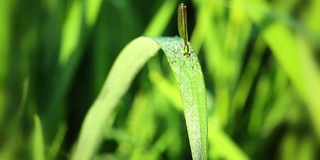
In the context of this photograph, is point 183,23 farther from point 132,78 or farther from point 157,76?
point 157,76

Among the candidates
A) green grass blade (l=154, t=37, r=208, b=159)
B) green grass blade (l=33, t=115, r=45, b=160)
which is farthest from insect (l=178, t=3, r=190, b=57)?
green grass blade (l=33, t=115, r=45, b=160)

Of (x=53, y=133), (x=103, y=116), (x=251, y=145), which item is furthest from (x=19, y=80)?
(x=251, y=145)

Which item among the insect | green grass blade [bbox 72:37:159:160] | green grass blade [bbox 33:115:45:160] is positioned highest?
the insect

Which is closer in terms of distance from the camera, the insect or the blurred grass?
the insect

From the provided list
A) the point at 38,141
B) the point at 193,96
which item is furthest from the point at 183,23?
the point at 38,141

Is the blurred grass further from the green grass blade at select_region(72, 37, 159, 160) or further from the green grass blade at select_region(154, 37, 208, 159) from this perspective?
the green grass blade at select_region(154, 37, 208, 159)

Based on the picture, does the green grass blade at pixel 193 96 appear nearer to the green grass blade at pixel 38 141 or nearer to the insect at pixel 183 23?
the insect at pixel 183 23
